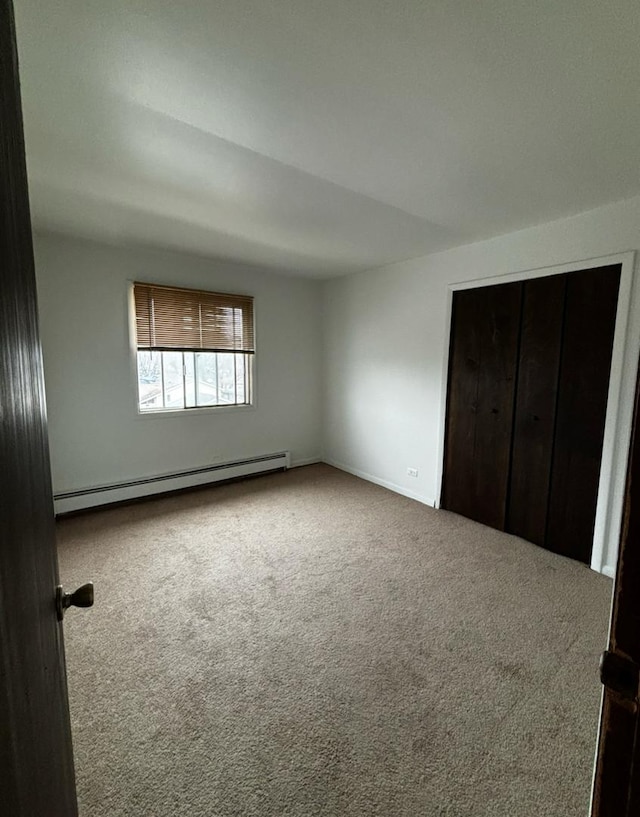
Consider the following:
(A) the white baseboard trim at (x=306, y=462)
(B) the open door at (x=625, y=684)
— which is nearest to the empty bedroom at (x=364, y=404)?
(B) the open door at (x=625, y=684)

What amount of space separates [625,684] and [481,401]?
9.46ft

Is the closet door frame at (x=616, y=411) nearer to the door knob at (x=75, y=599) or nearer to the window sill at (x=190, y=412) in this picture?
the door knob at (x=75, y=599)

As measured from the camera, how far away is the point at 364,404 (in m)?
4.30

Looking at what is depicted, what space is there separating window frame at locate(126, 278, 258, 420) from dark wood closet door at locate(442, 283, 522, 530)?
217 centimetres

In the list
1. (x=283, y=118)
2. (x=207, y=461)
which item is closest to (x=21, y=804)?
(x=283, y=118)

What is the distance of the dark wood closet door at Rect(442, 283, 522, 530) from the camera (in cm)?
293

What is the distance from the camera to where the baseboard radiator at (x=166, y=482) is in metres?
3.24

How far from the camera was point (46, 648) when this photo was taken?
2.19 ft

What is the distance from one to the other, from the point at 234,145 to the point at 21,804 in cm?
213

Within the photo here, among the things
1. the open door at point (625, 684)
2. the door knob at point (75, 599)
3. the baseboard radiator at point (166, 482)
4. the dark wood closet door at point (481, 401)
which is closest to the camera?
the open door at point (625, 684)

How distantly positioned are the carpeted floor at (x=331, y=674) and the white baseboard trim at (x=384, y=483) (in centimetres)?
71

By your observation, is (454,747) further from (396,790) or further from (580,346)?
(580,346)

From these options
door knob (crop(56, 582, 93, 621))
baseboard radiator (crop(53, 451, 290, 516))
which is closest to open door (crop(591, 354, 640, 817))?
door knob (crop(56, 582, 93, 621))

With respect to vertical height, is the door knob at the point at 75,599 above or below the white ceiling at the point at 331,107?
below
